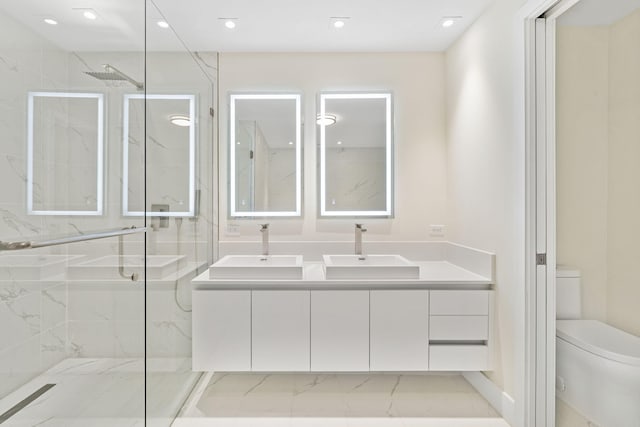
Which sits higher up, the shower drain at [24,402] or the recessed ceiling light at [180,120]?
the recessed ceiling light at [180,120]

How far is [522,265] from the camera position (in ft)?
5.60

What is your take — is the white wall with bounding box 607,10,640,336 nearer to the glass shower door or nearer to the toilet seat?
the toilet seat

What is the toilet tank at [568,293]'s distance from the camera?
1.67 meters

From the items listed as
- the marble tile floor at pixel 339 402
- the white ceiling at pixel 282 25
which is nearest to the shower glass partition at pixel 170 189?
the white ceiling at pixel 282 25

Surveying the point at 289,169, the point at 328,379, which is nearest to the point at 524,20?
the point at 289,169

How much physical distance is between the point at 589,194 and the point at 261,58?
219cm

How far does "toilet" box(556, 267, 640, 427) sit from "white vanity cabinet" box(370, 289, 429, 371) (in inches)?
25.6

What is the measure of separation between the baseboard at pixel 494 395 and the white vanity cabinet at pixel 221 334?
143 centimetres

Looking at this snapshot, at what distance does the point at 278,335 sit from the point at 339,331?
1.15 ft

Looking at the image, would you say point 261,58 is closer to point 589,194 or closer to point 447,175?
point 447,175

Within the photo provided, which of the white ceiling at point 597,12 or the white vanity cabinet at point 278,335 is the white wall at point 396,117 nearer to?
the white vanity cabinet at point 278,335

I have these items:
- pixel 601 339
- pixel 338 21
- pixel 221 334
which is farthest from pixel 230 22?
pixel 601 339

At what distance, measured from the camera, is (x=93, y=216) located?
1.21 meters

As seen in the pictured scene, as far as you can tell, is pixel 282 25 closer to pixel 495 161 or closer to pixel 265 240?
pixel 265 240
